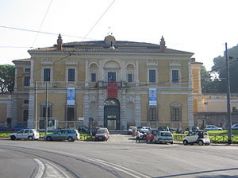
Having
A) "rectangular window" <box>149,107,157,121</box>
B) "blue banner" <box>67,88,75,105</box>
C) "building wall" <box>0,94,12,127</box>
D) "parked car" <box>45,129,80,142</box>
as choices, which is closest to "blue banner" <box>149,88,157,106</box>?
"rectangular window" <box>149,107,157,121</box>

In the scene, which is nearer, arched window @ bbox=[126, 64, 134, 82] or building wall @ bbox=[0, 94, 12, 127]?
arched window @ bbox=[126, 64, 134, 82]

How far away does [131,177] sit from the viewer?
15578mm

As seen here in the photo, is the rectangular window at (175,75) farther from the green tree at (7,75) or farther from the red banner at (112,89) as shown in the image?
the green tree at (7,75)

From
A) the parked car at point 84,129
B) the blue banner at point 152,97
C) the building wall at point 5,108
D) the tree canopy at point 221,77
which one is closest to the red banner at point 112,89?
the blue banner at point 152,97

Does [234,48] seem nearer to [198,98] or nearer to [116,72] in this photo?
[198,98]

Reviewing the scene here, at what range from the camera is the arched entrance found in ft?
232

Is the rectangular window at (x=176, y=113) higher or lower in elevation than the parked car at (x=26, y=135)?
higher

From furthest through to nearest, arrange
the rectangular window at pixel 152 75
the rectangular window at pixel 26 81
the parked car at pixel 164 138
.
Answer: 1. the rectangular window at pixel 26 81
2. the rectangular window at pixel 152 75
3. the parked car at pixel 164 138

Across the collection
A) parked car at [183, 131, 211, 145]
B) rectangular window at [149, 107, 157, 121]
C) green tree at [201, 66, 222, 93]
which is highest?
green tree at [201, 66, 222, 93]

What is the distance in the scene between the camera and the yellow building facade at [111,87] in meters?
70.1

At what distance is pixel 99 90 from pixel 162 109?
33.9 ft

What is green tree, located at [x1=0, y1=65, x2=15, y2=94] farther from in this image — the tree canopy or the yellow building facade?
the tree canopy

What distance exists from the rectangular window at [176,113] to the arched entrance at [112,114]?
8.54 meters

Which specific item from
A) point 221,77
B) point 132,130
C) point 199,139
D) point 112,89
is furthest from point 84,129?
point 221,77
